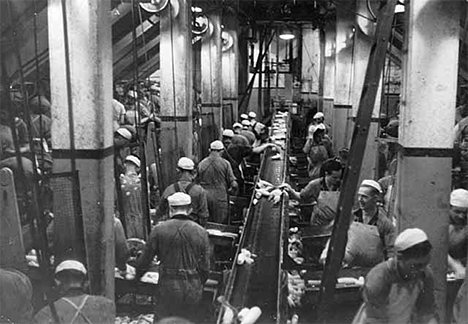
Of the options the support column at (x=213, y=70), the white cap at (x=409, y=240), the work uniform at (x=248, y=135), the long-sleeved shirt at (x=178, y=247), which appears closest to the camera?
the white cap at (x=409, y=240)

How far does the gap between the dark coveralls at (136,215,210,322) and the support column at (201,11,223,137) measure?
1056cm

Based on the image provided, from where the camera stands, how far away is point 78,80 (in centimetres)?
619

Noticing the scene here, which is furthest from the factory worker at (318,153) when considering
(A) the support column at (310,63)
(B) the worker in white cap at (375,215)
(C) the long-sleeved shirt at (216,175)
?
(A) the support column at (310,63)

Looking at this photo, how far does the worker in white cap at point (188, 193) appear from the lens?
7.57 m

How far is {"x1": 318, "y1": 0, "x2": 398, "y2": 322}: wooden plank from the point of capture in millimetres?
3744

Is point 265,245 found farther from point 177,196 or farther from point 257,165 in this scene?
point 257,165

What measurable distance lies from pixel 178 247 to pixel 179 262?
0.14m

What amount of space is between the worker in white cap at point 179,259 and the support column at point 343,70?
33.7 feet

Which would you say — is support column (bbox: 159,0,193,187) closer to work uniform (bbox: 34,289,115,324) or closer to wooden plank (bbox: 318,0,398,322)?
work uniform (bbox: 34,289,115,324)

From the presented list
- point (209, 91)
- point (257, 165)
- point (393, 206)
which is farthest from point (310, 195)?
point (209, 91)

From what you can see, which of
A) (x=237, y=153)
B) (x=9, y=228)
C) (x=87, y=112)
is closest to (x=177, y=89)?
(x=237, y=153)

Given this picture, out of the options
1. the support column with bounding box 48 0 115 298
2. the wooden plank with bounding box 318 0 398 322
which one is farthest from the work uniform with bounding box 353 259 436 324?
the support column with bounding box 48 0 115 298

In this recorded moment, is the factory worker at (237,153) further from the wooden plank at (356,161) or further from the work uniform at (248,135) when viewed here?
the wooden plank at (356,161)

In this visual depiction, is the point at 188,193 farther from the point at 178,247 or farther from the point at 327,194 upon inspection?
the point at 178,247
